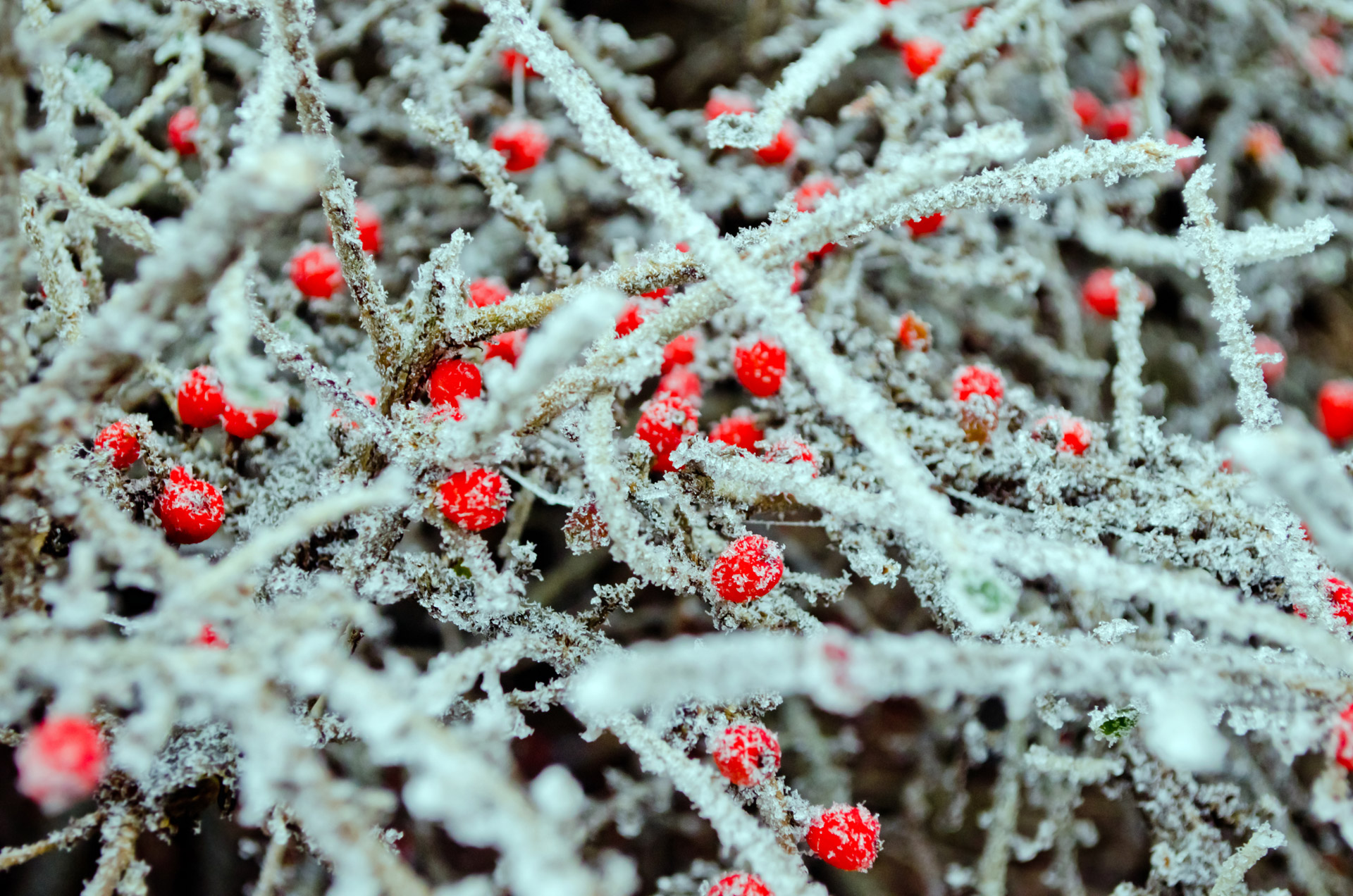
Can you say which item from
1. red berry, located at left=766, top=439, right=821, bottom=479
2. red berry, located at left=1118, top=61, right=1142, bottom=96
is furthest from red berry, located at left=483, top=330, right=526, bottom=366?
red berry, located at left=1118, top=61, right=1142, bottom=96

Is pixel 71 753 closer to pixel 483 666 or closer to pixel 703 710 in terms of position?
pixel 483 666

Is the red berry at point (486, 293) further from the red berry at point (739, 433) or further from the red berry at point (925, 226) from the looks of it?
the red berry at point (925, 226)

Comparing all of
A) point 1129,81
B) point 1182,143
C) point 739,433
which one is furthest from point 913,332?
point 1129,81

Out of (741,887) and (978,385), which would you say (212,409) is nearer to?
(741,887)

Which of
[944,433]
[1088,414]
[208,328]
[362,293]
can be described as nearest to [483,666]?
[362,293]

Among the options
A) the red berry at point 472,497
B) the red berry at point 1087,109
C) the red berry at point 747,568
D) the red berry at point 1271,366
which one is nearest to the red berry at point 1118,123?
the red berry at point 1087,109

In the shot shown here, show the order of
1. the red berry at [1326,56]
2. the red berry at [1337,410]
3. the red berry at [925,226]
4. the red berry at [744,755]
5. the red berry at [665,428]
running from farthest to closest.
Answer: the red berry at [1326,56] → the red berry at [1337,410] → the red berry at [925,226] → the red berry at [665,428] → the red berry at [744,755]
